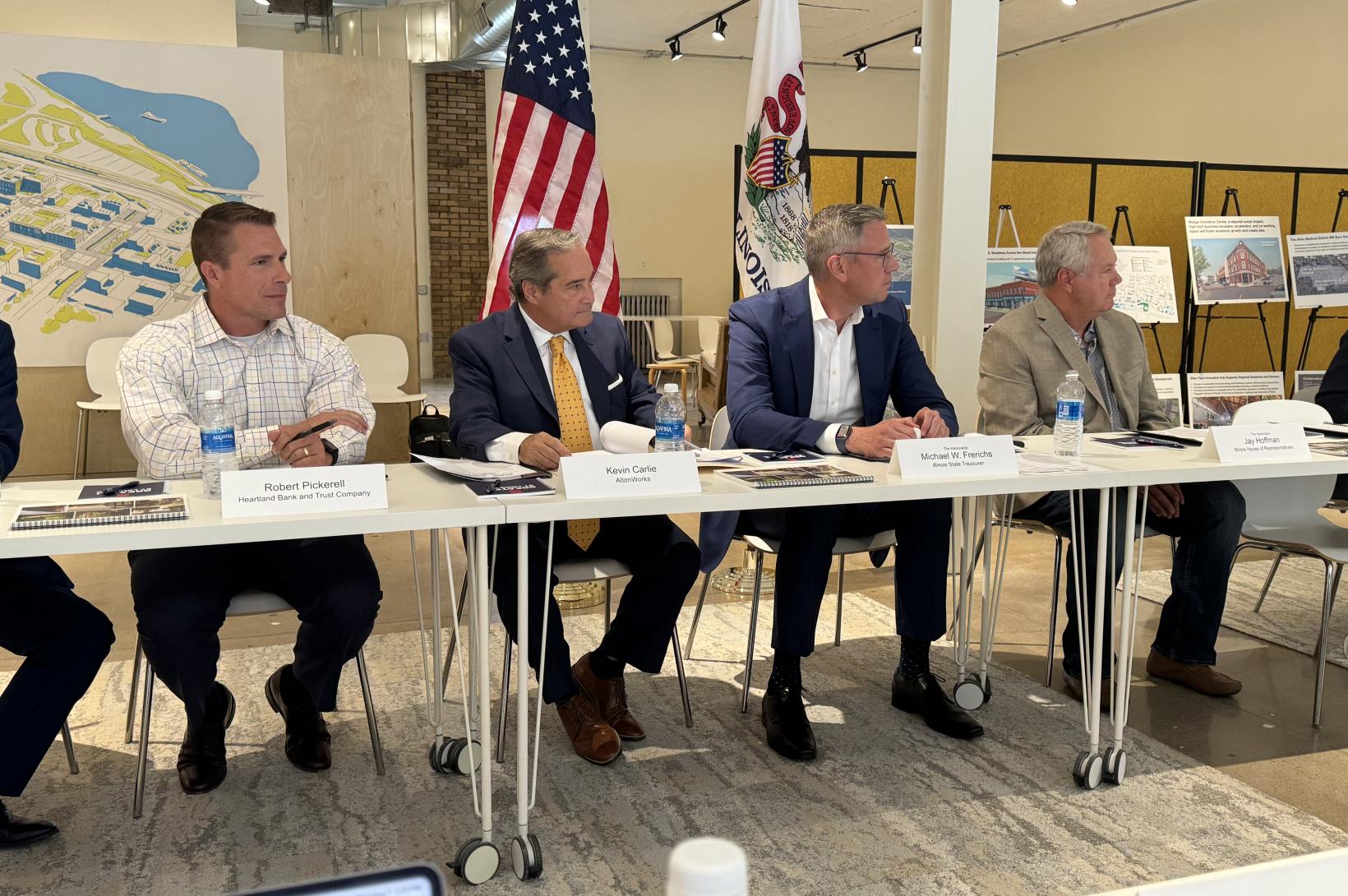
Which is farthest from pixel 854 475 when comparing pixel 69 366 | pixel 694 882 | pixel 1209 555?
pixel 69 366

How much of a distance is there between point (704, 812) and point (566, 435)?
94 cm

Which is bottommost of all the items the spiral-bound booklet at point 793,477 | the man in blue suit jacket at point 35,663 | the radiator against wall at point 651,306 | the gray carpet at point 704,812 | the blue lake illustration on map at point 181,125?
the gray carpet at point 704,812

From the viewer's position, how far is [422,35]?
9.10 metres

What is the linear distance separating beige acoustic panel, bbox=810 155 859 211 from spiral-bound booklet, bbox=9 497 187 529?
4.12 m

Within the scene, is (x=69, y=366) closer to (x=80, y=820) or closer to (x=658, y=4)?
(x=80, y=820)

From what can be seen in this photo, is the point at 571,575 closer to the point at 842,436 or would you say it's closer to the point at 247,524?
the point at 842,436

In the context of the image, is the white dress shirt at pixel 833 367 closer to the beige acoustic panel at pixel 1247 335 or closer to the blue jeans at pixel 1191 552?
the blue jeans at pixel 1191 552

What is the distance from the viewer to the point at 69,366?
5.78 metres

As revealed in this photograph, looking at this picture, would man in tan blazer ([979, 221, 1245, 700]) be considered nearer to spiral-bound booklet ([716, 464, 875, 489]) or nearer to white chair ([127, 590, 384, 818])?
spiral-bound booklet ([716, 464, 875, 489])

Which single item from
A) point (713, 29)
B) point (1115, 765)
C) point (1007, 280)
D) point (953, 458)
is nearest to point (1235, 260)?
point (1007, 280)

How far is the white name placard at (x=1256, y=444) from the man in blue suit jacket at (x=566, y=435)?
46.6 inches

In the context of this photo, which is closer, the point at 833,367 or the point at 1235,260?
the point at 833,367

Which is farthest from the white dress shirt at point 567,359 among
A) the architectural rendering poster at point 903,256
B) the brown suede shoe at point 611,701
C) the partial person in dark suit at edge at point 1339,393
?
the architectural rendering poster at point 903,256

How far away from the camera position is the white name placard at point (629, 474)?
1.96 m
